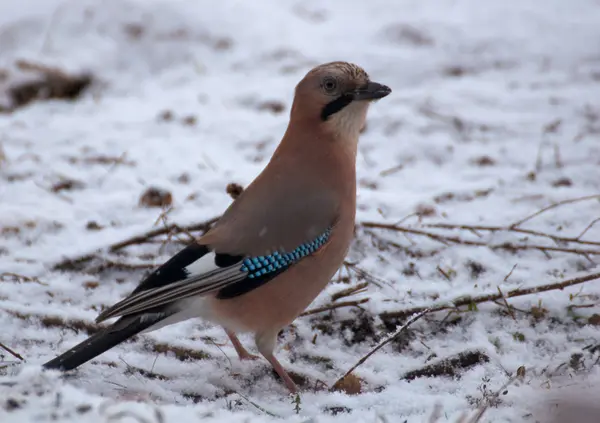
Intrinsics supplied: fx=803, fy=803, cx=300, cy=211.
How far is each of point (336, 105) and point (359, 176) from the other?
174 centimetres

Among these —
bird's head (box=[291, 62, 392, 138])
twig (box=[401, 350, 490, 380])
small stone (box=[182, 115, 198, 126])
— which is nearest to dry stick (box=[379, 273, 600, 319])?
twig (box=[401, 350, 490, 380])

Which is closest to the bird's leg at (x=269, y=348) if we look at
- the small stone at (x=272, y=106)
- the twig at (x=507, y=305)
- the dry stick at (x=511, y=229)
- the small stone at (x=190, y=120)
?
the twig at (x=507, y=305)

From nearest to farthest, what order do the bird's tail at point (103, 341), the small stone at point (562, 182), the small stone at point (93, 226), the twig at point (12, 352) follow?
the bird's tail at point (103, 341) < the twig at point (12, 352) < the small stone at point (93, 226) < the small stone at point (562, 182)

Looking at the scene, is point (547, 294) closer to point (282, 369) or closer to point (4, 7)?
point (282, 369)

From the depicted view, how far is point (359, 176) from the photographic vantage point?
503 centimetres

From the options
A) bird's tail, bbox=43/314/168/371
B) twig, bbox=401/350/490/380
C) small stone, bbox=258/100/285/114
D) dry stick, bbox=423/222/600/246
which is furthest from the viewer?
small stone, bbox=258/100/285/114

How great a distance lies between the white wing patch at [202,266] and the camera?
2.97 metres

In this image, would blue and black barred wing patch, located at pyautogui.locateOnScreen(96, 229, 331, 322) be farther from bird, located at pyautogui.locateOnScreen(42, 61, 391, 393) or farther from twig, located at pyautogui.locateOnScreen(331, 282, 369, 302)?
twig, located at pyautogui.locateOnScreen(331, 282, 369, 302)

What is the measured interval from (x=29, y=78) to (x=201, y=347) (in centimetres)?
391

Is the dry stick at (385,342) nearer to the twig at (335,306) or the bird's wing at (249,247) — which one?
the twig at (335,306)

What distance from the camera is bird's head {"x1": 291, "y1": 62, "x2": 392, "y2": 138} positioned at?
3.30 metres

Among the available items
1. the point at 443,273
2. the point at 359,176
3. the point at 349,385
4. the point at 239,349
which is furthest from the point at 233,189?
the point at 359,176

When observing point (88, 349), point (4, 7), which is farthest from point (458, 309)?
point (4, 7)

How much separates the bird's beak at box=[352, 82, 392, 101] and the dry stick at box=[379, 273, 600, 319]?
2.96 ft
